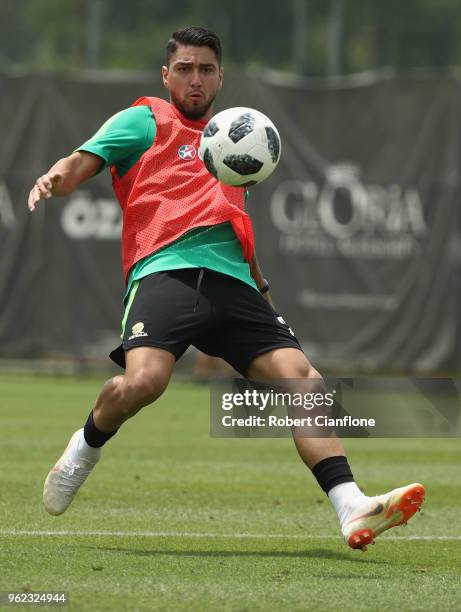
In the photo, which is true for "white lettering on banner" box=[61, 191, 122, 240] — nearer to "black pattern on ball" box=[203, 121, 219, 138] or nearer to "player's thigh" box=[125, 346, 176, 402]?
"black pattern on ball" box=[203, 121, 219, 138]

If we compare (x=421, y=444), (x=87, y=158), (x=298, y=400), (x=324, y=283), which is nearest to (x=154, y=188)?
(x=87, y=158)

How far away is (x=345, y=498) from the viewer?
7234 millimetres

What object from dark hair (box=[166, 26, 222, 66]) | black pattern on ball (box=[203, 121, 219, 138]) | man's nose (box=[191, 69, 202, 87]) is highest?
dark hair (box=[166, 26, 222, 66])

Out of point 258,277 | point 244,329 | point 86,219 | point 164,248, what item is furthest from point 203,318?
point 86,219

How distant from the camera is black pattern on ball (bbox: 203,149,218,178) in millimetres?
7535

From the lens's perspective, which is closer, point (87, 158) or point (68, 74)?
point (87, 158)

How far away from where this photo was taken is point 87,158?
24.8 ft

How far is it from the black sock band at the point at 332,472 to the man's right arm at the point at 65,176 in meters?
1.76

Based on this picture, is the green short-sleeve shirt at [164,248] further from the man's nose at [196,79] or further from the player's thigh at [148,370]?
the player's thigh at [148,370]

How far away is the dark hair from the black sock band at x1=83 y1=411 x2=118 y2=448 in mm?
1862

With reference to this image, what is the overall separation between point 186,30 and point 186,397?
11.0 m

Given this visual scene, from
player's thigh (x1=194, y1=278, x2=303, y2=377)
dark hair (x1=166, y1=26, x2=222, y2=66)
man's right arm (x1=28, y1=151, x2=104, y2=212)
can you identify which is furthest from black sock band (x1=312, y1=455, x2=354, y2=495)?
dark hair (x1=166, y1=26, x2=222, y2=66)

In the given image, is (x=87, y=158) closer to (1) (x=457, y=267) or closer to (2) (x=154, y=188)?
(2) (x=154, y=188)

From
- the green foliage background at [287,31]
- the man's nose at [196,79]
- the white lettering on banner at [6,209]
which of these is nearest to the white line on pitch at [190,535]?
the man's nose at [196,79]
